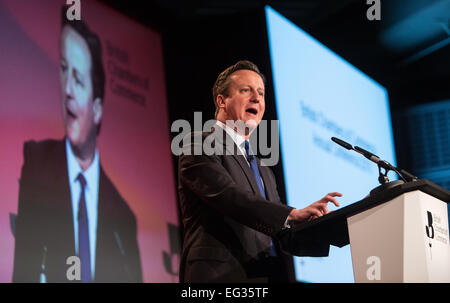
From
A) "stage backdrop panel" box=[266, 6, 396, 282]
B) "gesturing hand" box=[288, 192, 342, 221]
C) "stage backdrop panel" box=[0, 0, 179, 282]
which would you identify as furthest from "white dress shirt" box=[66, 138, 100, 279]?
"gesturing hand" box=[288, 192, 342, 221]

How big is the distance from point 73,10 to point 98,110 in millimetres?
759

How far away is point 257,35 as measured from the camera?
4.28m

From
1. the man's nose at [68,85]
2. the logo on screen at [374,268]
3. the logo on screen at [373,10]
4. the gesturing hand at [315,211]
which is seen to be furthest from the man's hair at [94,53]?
the logo on screen at [374,268]

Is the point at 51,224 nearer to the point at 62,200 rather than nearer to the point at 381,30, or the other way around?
the point at 62,200

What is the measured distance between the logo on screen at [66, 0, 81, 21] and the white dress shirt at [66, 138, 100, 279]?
3.08 feet

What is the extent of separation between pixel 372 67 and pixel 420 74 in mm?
519

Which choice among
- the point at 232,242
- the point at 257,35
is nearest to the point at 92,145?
the point at 257,35

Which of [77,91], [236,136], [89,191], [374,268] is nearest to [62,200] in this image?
[89,191]

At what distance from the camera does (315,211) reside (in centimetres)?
191

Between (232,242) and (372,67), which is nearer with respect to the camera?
(232,242)

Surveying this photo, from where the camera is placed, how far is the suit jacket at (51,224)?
138 inches

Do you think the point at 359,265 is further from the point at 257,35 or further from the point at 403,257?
the point at 257,35

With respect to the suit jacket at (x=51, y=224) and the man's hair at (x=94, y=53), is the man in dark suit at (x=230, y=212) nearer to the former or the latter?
the suit jacket at (x=51, y=224)

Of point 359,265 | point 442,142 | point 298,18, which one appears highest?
point 298,18
